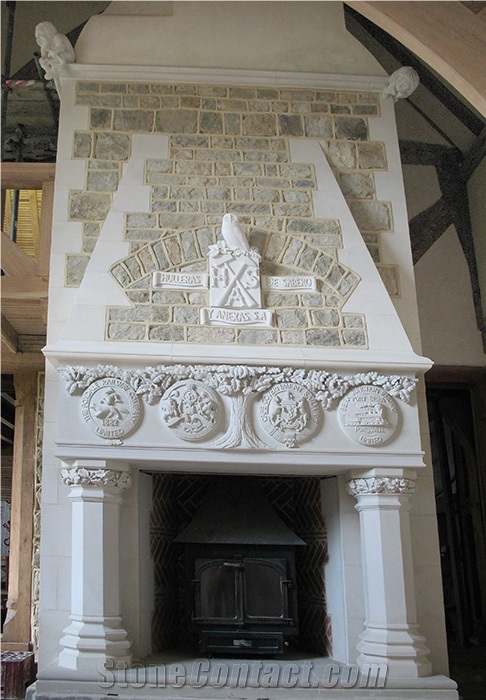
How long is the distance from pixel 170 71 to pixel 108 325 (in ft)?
6.22

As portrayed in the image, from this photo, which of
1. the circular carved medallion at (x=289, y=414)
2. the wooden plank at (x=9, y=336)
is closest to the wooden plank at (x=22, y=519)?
the wooden plank at (x=9, y=336)

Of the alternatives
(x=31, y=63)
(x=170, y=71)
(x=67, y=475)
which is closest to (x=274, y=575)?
(x=67, y=475)

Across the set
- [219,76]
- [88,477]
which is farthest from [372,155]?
[88,477]

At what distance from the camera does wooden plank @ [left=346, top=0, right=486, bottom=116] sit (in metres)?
3.04

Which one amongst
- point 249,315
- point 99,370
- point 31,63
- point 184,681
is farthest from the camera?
point 31,63

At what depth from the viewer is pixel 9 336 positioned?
→ 6.36 metres

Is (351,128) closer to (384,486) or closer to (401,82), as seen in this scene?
(401,82)

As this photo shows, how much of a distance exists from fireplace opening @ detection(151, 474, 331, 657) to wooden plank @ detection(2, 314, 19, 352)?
212 centimetres

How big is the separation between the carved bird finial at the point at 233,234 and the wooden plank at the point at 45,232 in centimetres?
157

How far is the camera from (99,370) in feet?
14.0

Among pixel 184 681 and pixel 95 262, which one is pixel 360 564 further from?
pixel 95 262

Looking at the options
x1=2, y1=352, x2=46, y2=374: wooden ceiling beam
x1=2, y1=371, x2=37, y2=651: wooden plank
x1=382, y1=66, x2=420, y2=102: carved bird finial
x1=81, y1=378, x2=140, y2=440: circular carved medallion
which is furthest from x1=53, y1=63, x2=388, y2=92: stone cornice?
x1=2, y1=371, x2=37, y2=651: wooden plank

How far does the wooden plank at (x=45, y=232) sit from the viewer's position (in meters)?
5.47

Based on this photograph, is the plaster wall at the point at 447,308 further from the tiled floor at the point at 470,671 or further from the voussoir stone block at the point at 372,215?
the tiled floor at the point at 470,671
